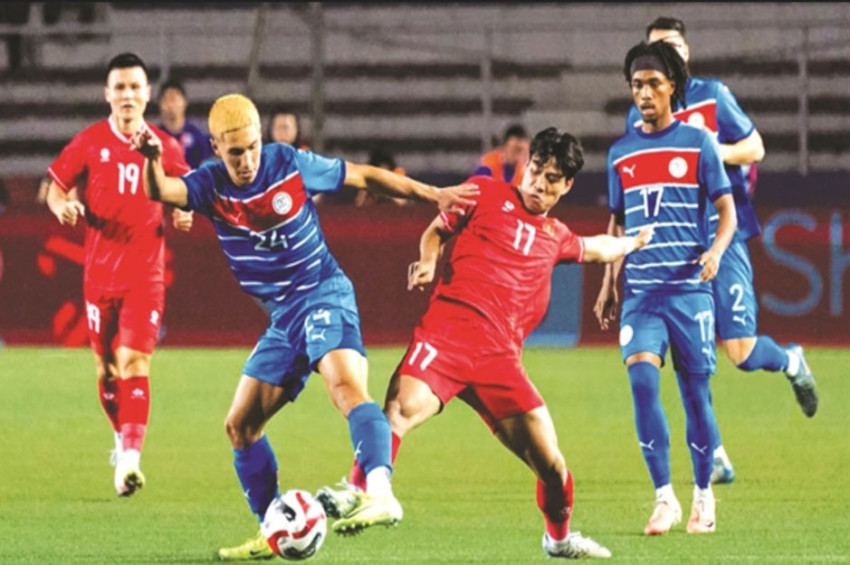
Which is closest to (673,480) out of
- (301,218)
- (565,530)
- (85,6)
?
(565,530)

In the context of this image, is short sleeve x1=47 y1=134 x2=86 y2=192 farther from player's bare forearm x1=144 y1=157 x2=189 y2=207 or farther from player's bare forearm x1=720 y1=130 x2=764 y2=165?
player's bare forearm x1=720 y1=130 x2=764 y2=165

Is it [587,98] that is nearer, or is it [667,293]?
[667,293]

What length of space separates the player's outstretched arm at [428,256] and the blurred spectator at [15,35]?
16.1m

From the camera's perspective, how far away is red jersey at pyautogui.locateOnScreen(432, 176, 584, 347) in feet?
24.2

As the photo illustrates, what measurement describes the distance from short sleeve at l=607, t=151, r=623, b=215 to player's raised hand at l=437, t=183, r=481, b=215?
128 cm

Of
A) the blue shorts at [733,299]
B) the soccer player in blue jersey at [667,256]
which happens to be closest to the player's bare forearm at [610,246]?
the soccer player in blue jersey at [667,256]

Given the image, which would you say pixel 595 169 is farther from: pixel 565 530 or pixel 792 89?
pixel 565 530

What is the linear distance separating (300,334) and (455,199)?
80 centimetres

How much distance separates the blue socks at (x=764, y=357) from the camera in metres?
9.81

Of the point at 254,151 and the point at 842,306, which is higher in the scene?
the point at 254,151

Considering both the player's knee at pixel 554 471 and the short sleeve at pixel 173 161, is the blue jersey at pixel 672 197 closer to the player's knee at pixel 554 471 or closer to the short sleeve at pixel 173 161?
the player's knee at pixel 554 471

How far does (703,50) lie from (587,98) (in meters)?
1.46

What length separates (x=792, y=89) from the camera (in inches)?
847

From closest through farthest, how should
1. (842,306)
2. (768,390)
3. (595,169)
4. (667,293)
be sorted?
(667,293) < (768,390) < (842,306) < (595,169)
